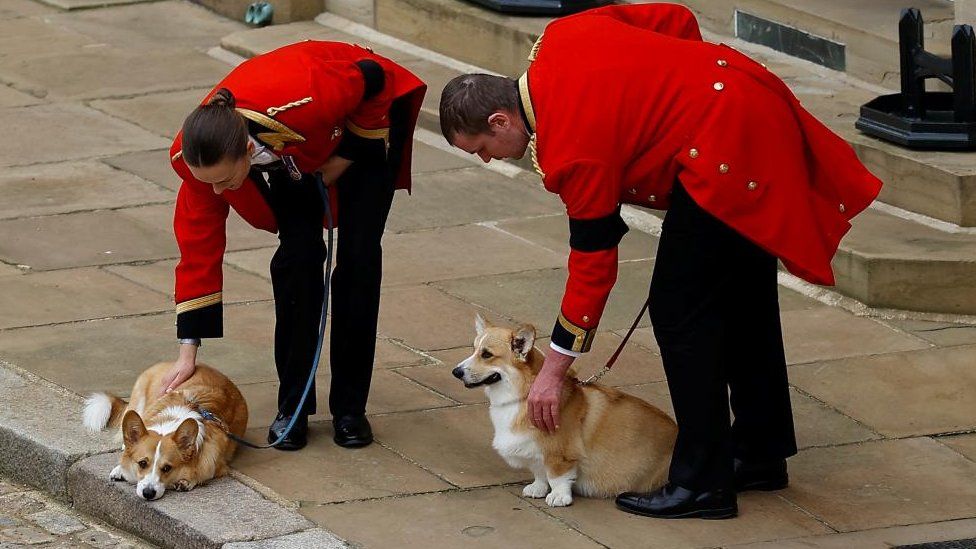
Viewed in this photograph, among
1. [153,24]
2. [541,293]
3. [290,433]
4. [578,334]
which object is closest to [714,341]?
[578,334]

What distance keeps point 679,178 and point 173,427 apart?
73.3 inches

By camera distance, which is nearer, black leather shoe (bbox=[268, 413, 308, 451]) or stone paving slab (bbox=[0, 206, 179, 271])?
black leather shoe (bbox=[268, 413, 308, 451])

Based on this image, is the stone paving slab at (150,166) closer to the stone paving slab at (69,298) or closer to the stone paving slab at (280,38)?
the stone paving slab at (69,298)

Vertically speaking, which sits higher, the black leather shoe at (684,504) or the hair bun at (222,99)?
the hair bun at (222,99)

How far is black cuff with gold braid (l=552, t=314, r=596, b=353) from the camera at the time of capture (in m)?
5.05

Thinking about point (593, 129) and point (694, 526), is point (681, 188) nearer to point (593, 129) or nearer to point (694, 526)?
point (593, 129)

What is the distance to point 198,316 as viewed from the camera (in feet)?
18.6

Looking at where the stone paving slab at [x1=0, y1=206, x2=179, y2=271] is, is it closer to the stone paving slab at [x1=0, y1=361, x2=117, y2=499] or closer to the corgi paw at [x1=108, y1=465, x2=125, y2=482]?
the stone paving slab at [x1=0, y1=361, x2=117, y2=499]

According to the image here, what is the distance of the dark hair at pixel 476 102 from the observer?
16.4 feet

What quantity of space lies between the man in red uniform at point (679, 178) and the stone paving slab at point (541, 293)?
1.98 m

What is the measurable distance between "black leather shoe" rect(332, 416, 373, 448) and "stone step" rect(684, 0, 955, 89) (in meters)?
4.46

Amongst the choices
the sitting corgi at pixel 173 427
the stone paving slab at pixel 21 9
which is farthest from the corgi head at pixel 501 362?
the stone paving slab at pixel 21 9

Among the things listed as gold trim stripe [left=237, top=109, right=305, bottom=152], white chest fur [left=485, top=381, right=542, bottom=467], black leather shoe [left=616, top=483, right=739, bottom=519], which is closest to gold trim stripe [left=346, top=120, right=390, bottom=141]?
gold trim stripe [left=237, top=109, right=305, bottom=152]

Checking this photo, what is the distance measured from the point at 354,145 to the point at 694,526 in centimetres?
169
